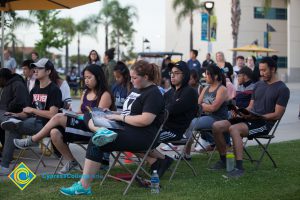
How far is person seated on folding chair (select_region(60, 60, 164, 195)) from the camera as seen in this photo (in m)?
6.06

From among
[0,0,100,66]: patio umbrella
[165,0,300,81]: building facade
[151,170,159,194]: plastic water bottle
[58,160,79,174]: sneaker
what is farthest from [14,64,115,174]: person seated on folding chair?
[165,0,300,81]: building facade

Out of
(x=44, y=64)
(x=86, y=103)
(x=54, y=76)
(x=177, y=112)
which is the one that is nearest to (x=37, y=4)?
(x=54, y=76)

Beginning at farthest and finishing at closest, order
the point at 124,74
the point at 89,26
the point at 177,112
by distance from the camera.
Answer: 1. the point at 89,26
2. the point at 124,74
3. the point at 177,112

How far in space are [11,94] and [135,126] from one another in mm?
2701

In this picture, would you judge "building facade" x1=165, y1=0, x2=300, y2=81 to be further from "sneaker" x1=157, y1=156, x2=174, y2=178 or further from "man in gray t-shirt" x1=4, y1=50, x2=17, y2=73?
"sneaker" x1=157, y1=156, x2=174, y2=178

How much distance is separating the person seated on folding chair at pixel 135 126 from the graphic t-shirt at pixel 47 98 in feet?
4.75

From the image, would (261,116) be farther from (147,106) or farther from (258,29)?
(258,29)

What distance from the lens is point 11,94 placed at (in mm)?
8219

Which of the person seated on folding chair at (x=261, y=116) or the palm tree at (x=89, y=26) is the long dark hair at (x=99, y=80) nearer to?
the person seated on folding chair at (x=261, y=116)

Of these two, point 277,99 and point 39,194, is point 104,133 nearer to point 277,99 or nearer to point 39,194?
point 39,194

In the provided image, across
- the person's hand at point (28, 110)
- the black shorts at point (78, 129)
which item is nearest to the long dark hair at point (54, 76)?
the person's hand at point (28, 110)

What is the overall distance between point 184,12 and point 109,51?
4541 cm

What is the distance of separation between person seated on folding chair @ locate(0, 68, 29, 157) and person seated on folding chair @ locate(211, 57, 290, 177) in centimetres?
268

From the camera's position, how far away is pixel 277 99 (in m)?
7.55
